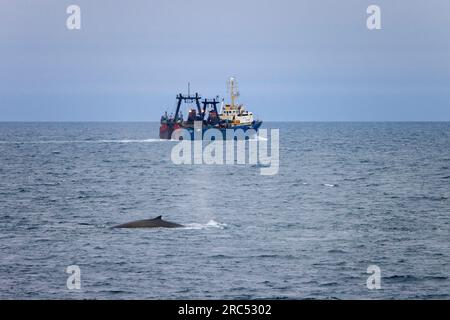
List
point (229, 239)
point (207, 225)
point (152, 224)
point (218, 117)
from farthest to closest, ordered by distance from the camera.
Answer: point (218, 117), point (207, 225), point (152, 224), point (229, 239)

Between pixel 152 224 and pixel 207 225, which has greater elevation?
pixel 152 224

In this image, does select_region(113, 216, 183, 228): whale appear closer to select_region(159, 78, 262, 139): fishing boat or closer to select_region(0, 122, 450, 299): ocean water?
select_region(0, 122, 450, 299): ocean water

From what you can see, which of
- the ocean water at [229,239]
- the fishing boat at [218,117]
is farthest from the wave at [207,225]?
the fishing boat at [218,117]

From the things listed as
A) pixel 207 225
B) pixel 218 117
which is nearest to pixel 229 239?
pixel 207 225

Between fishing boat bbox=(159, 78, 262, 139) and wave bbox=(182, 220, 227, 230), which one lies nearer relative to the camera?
wave bbox=(182, 220, 227, 230)

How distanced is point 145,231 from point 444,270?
15964mm

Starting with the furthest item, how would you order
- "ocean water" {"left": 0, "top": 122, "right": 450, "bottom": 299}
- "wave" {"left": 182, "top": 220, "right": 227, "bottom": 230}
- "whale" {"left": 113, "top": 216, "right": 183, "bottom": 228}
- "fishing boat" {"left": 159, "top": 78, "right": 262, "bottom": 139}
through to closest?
"fishing boat" {"left": 159, "top": 78, "right": 262, "bottom": 139} < "wave" {"left": 182, "top": 220, "right": 227, "bottom": 230} < "whale" {"left": 113, "top": 216, "right": 183, "bottom": 228} < "ocean water" {"left": 0, "top": 122, "right": 450, "bottom": 299}

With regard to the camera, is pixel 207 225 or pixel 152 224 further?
pixel 207 225

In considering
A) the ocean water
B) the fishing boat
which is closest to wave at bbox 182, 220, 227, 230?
the ocean water

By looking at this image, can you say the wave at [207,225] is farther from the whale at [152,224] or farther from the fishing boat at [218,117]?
the fishing boat at [218,117]

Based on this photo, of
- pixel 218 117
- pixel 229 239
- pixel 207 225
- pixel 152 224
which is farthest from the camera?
pixel 218 117

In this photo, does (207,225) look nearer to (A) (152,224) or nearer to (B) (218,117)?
(A) (152,224)
